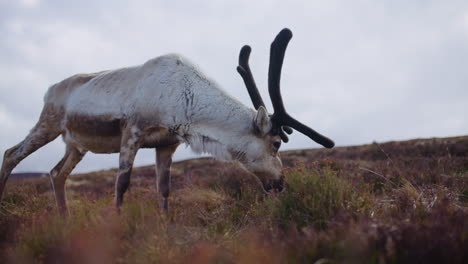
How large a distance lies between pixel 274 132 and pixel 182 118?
1195mm

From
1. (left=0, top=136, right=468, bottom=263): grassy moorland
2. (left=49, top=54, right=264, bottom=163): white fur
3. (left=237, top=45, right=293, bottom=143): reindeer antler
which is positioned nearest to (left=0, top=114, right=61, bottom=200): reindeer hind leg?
(left=49, top=54, right=264, bottom=163): white fur

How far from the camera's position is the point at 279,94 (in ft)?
14.4

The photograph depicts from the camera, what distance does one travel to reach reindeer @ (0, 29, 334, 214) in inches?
169

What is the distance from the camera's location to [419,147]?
1355 centimetres

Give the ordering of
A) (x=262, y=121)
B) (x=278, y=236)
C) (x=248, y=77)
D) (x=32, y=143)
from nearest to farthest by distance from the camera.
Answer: (x=278, y=236), (x=262, y=121), (x=248, y=77), (x=32, y=143)

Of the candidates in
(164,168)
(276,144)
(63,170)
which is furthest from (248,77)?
(63,170)

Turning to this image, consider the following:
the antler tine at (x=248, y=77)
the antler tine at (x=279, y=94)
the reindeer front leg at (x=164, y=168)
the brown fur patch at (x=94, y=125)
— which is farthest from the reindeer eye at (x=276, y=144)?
the brown fur patch at (x=94, y=125)

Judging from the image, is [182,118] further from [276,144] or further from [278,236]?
Answer: [278,236]

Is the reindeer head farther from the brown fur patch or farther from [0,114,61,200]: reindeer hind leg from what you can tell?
[0,114,61,200]: reindeer hind leg

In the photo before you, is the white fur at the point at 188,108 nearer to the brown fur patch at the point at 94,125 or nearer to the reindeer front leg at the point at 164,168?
the brown fur patch at the point at 94,125

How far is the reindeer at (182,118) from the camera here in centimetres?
429

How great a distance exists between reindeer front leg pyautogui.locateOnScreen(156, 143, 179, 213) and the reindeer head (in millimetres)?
1463

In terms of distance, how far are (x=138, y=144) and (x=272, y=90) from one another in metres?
1.86

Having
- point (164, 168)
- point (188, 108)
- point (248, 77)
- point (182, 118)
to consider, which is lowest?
point (164, 168)
